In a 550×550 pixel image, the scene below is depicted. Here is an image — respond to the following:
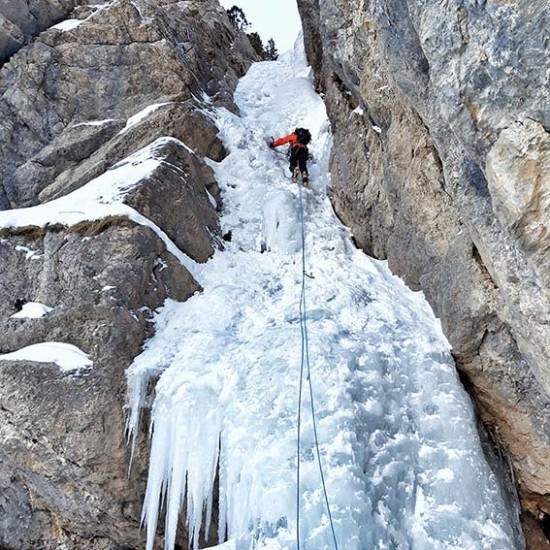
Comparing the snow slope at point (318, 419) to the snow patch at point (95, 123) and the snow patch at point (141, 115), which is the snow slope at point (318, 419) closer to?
the snow patch at point (141, 115)

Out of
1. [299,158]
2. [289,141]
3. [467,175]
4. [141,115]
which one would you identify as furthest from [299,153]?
[467,175]

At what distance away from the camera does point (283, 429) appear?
527 cm

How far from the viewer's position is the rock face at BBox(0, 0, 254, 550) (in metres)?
5.61

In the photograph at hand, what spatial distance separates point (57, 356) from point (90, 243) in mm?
1643

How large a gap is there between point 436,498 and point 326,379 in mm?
1552

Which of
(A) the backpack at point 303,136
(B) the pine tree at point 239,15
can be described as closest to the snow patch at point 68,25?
(A) the backpack at point 303,136

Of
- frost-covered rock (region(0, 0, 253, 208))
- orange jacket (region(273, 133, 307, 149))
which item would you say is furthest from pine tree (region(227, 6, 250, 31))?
orange jacket (region(273, 133, 307, 149))

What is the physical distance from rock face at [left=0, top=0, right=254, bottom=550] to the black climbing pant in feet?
4.71

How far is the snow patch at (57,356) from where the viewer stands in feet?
19.5

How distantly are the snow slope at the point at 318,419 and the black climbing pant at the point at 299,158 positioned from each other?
262 cm

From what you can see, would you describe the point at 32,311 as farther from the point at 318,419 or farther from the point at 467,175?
the point at 467,175

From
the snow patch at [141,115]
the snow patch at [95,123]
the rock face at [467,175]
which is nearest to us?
the rock face at [467,175]

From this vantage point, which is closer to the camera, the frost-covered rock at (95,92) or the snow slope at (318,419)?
the snow slope at (318,419)

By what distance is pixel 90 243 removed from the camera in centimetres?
699
